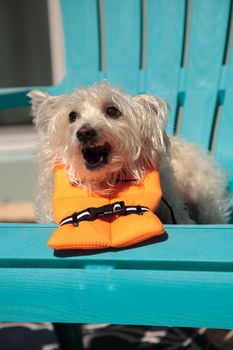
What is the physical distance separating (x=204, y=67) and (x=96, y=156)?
84cm

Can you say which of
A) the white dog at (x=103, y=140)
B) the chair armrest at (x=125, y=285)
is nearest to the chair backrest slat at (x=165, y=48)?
the white dog at (x=103, y=140)

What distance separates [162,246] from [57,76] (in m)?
1.99

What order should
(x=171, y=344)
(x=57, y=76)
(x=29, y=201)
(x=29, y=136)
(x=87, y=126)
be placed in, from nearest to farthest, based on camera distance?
(x=87, y=126)
(x=171, y=344)
(x=29, y=201)
(x=29, y=136)
(x=57, y=76)

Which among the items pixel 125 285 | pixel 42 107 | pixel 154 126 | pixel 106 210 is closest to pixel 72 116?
pixel 42 107

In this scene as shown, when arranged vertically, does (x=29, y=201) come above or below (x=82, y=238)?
below

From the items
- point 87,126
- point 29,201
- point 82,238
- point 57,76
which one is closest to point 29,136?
point 29,201

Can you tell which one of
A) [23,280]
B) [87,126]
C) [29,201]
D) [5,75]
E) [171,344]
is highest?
[87,126]

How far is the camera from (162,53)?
171 centimetres

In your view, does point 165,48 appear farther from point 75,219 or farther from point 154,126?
point 75,219

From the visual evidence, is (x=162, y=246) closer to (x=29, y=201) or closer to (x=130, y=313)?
(x=130, y=313)

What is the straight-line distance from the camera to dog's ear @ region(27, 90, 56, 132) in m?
1.15

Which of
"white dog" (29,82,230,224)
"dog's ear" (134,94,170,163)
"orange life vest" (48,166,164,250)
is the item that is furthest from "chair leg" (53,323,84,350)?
"dog's ear" (134,94,170,163)

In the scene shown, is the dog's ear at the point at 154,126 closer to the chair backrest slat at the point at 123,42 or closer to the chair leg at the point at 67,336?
the chair leg at the point at 67,336

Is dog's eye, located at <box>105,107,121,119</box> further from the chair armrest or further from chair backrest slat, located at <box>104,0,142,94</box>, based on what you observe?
chair backrest slat, located at <box>104,0,142,94</box>
